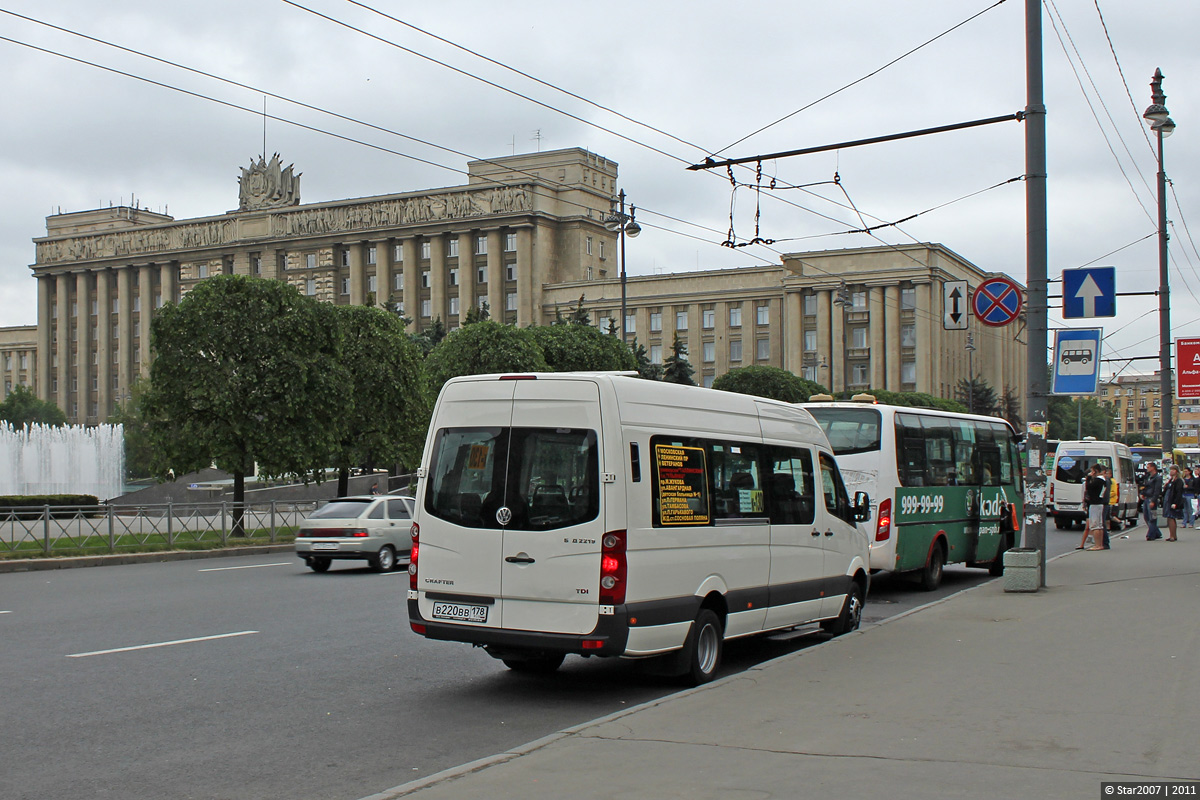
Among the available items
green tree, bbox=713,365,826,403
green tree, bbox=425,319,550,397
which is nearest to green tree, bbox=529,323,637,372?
green tree, bbox=425,319,550,397

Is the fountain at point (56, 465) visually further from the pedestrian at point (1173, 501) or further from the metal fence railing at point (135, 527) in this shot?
the pedestrian at point (1173, 501)

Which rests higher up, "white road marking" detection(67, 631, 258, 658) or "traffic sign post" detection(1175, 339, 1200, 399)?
"traffic sign post" detection(1175, 339, 1200, 399)

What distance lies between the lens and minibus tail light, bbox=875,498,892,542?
52.9 ft

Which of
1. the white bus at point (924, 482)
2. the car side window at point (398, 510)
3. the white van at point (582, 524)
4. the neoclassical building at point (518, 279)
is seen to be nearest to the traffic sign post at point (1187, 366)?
the white bus at point (924, 482)

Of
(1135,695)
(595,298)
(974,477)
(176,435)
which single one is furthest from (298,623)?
(595,298)

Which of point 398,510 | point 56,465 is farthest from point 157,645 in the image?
point 56,465

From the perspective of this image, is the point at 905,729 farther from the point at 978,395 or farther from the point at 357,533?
the point at 978,395

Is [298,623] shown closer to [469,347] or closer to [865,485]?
[865,485]

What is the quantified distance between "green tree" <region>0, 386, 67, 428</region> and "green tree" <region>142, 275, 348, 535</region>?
8367 centimetres

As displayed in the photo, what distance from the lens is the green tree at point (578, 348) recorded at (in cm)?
5841

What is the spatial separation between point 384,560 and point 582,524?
47.6 feet

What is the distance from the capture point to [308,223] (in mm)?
113250

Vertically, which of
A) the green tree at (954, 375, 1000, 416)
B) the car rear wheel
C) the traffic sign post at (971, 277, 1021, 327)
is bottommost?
the car rear wheel

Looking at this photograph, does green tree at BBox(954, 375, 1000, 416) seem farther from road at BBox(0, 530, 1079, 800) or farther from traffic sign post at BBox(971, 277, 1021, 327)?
road at BBox(0, 530, 1079, 800)
